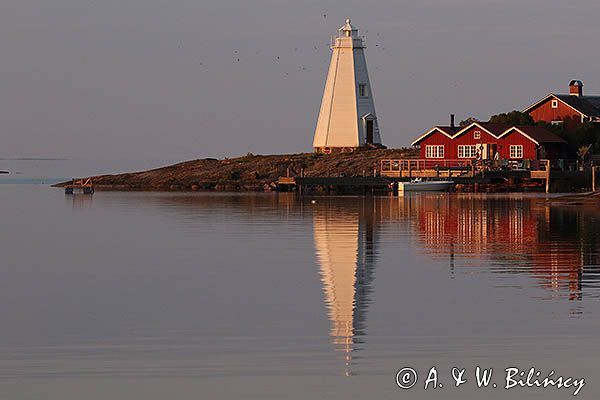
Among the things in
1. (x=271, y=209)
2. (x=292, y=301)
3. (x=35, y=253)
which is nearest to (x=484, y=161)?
(x=271, y=209)

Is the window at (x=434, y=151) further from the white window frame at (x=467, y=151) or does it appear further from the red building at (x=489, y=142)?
the white window frame at (x=467, y=151)

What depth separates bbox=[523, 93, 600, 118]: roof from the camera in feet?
239

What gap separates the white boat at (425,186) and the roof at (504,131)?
492 cm

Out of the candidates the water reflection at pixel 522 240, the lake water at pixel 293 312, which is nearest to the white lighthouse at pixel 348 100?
the water reflection at pixel 522 240

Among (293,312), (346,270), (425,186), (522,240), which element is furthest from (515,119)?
(293,312)

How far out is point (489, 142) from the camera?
235 ft

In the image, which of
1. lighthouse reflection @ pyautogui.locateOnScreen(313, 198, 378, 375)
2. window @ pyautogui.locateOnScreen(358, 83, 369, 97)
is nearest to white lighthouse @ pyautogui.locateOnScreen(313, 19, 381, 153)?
window @ pyautogui.locateOnScreen(358, 83, 369, 97)

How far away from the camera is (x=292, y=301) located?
1761 cm

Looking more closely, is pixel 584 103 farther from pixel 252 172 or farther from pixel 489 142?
pixel 252 172

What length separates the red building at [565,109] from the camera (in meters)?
72.7

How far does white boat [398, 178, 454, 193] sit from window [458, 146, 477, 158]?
455 cm

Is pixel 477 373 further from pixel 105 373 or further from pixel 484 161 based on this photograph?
pixel 484 161

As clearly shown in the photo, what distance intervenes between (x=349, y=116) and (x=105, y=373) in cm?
7055

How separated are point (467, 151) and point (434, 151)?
269 centimetres
